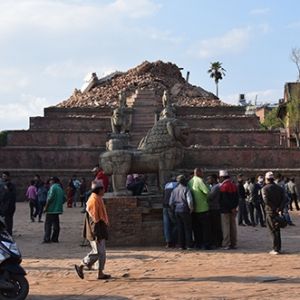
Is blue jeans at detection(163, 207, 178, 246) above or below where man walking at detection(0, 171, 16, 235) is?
below

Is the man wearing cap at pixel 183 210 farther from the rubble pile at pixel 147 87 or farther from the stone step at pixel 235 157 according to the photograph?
the rubble pile at pixel 147 87

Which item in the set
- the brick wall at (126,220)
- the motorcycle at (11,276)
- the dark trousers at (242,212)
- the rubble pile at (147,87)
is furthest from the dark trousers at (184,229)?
the rubble pile at (147,87)

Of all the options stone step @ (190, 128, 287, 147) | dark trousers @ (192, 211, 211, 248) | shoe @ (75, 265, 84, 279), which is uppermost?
stone step @ (190, 128, 287, 147)

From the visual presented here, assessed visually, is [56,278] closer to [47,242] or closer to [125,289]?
[125,289]

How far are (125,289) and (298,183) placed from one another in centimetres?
2592

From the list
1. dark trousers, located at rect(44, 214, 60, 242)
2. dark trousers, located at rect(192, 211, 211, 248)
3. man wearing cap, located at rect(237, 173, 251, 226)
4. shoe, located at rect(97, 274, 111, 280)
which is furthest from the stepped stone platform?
shoe, located at rect(97, 274, 111, 280)

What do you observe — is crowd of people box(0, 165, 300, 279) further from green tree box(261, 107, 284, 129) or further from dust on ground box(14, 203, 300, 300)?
green tree box(261, 107, 284, 129)

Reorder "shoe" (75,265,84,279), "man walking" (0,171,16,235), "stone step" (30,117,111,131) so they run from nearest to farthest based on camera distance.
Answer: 1. "shoe" (75,265,84,279)
2. "man walking" (0,171,16,235)
3. "stone step" (30,117,111,131)

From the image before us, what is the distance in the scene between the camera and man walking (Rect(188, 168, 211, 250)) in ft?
43.1

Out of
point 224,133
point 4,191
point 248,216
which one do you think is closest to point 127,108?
point 224,133

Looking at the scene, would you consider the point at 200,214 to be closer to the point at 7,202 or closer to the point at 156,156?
the point at 156,156

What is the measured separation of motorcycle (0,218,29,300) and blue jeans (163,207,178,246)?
5.95 metres

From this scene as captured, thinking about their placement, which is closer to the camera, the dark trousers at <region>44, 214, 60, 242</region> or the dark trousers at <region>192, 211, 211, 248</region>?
the dark trousers at <region>192, 211, 211, 248</region>

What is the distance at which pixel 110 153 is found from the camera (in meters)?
14.6
